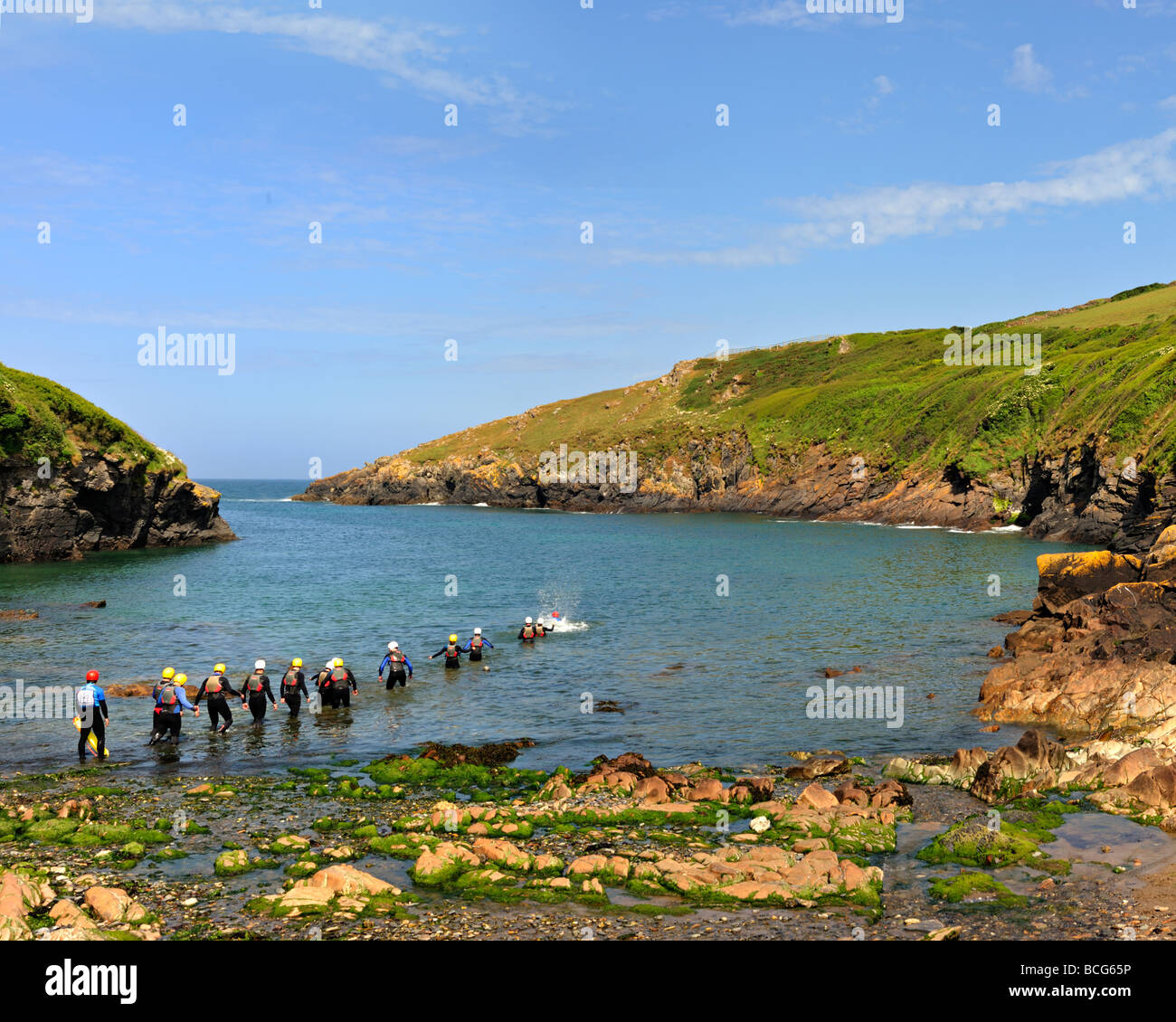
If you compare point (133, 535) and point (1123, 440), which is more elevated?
point (1123, 440)

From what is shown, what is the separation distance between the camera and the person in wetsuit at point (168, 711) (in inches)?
1007

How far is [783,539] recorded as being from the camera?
101 meters

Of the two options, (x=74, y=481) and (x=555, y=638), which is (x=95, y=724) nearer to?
(x=555, y=638)

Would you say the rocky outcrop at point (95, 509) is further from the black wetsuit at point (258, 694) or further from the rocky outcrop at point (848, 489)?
the rocky outcrop at point (848, 489)

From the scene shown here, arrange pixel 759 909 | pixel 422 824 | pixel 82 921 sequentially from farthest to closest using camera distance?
pixel 422 824, pixel 759 909, pixel 82 921

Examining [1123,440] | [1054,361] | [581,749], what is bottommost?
Result: [581,749]

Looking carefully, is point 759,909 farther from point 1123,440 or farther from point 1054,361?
point 1054,361

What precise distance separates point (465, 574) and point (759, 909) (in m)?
60.8

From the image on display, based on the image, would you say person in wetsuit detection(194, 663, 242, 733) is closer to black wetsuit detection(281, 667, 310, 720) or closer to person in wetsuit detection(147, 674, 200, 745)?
person in wetsuit detection(147, 674, 200, 745)

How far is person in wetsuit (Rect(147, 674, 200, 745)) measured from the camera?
2558 centimetres

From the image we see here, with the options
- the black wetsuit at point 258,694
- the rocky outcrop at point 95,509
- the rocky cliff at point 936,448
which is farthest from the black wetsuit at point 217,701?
the rocky outcrop at point 95,509

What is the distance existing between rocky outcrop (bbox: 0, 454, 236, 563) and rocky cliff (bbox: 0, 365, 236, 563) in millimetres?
79

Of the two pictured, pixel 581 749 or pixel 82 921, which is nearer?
pixel 82 921
